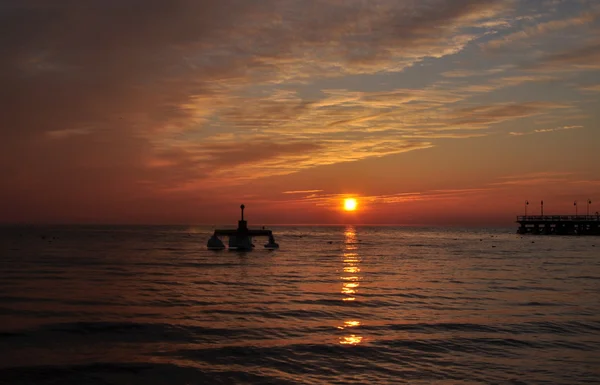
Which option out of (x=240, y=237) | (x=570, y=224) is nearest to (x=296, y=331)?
(x=240, y=237)

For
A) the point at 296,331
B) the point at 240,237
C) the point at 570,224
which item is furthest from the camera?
the point at 570,224

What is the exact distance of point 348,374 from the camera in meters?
14.9

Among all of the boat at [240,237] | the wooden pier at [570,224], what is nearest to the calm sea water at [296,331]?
the boat at [240,237]

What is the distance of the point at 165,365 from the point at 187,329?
198 inches

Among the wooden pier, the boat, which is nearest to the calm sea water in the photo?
the boat

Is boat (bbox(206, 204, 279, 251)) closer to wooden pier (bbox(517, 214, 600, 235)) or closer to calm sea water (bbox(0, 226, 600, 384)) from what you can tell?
calm sea water (bbox(0, 226, 600, 384))

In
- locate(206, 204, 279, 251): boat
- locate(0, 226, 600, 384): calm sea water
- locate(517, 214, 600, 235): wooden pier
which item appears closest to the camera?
locate(0, 226, 600, 384): calm sea water

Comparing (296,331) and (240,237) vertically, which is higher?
(240,237)

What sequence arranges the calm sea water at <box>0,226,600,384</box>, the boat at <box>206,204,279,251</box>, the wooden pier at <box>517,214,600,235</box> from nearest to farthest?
the calm sea water at <box>0,226,600,384</box> < the boat at <box>206,204,279,251</box> < the wooden pier at <box>517,214,600,235</box>

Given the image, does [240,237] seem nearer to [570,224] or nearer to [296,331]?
[296,331]

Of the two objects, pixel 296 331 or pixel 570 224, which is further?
pixel 570 224

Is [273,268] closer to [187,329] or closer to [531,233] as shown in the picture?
[187,329]

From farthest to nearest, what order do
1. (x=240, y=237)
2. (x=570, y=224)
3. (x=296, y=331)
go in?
(x=570, y=224), (x=240, y=237), (x=296, y=331)

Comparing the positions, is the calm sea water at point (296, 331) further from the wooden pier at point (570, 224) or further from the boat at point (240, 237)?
the wooden pier at point (570, 224)
